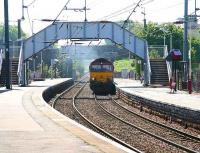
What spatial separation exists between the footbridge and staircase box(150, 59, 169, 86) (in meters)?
0.73

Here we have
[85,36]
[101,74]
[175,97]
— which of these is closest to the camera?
[175,97]

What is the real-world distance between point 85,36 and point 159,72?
27.1 ft

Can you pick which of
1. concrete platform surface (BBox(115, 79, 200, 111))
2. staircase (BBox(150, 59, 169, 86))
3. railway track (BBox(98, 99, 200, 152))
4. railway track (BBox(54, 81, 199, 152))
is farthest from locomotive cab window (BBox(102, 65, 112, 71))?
railway track (BBox(98, 99, 200, 152))

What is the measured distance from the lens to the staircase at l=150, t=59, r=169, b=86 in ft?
180

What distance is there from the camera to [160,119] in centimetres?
2709

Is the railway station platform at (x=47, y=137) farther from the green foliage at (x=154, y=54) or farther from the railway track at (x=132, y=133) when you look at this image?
the green foliage at (x=154, y=54)

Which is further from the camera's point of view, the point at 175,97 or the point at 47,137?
the point at 175,97

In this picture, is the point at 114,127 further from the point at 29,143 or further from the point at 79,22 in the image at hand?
the point at 79,22

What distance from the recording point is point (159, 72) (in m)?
55.9

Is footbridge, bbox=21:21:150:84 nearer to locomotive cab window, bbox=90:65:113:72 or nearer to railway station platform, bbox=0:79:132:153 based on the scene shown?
locomotive cab window, bbox=90:65:113:72

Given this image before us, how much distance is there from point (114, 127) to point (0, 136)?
8.85m

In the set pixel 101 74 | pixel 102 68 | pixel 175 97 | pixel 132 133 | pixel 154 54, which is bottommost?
pixel 132 133

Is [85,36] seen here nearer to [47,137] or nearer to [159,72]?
[159,72]

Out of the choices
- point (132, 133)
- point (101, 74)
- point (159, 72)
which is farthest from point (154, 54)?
point (132, 133)
